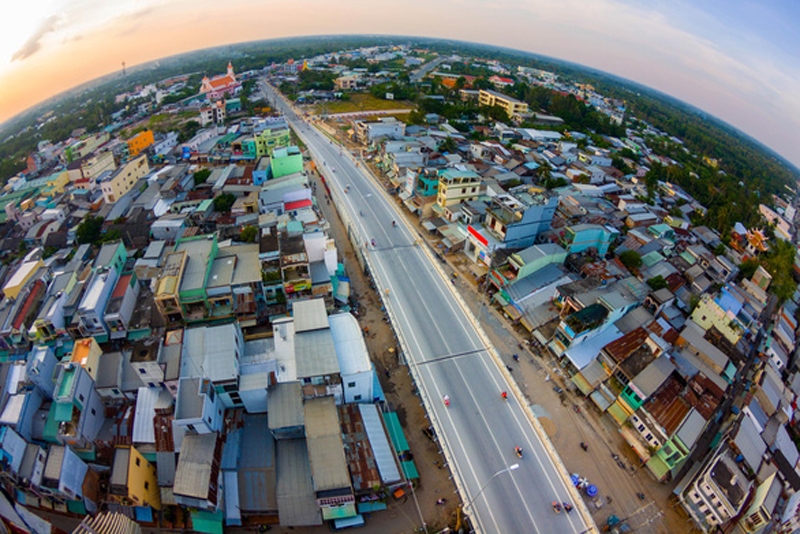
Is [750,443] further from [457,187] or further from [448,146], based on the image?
[448,146]

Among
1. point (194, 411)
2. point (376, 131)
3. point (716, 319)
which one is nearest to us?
point (194, 411)

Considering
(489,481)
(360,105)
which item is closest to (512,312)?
(489,481)

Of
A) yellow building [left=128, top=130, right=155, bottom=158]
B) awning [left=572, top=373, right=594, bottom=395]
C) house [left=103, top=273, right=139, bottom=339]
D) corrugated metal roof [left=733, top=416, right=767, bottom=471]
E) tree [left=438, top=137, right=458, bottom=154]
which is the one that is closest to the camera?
corrugated metal roof [left=733, top=416, right=767, bottom=471]

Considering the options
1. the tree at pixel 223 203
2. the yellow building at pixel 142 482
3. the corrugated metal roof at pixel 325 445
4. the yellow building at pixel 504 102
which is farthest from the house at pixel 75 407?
the yellow building at pixel 504 102

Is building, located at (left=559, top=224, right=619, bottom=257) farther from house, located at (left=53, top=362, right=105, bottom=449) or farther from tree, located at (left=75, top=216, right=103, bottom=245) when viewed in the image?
tree, located at (left=75, top=216, right=103, bottom=245)

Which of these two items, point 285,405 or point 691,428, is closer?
point 285,405

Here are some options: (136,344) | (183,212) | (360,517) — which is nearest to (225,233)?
(183,212)

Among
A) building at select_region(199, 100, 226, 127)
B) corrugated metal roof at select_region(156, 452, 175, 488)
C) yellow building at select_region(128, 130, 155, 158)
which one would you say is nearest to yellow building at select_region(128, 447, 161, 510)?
corrugated metal roof at select_region(156, 452, 175, 488)
